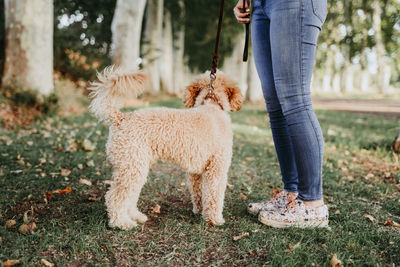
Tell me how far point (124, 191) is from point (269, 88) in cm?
152

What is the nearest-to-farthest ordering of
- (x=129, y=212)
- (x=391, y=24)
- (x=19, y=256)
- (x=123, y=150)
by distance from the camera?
(x=19, y=256)
(x=123, y=150)
(x=129, y=212)
(x=391, y=24)

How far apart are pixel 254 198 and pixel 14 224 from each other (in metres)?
2.31

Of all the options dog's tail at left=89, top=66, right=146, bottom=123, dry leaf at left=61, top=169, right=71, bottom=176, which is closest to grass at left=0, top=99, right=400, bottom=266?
dry leaf at left=61, top=169, right=71, bottom=176

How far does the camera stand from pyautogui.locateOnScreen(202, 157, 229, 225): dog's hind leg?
8.34 feet

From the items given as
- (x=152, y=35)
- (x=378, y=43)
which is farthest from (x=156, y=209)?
(x=378, y=43)

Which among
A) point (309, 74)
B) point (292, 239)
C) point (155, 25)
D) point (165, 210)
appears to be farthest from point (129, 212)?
point (155, 25)

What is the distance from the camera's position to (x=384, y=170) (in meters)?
4.38

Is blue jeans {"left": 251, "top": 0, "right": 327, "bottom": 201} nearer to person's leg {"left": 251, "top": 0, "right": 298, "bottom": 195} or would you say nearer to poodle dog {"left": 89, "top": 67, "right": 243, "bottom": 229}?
person's leg {"left": 251, "top": 0, "right": 298, "bottom": 195}

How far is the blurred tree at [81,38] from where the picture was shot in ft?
31.3

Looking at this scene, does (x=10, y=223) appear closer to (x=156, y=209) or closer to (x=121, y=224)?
(x=121, y=224)

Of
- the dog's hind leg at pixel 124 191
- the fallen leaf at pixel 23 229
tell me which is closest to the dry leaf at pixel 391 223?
the dog's hind leg at pixel 124 191

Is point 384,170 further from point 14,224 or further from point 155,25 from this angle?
point 155,25

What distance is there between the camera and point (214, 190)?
2549 mm

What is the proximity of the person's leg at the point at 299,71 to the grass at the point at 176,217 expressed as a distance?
0.57 metres
